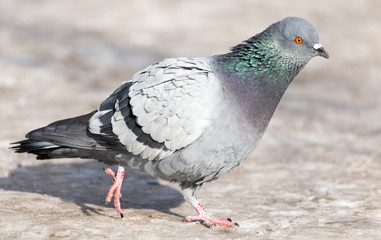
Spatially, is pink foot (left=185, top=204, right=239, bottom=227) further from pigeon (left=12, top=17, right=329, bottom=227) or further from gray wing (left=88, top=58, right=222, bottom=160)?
gray wing (left=88, top=58, right=222, bottom=160)

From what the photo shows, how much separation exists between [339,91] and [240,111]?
6.04m

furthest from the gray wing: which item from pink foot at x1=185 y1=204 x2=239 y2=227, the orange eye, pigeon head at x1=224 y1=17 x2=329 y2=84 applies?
the orange eye

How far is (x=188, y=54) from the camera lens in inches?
459

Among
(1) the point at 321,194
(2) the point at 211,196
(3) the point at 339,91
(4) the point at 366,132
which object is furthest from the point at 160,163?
(3) the point at 339,91

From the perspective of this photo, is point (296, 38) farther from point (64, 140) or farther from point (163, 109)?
point (64, 140)

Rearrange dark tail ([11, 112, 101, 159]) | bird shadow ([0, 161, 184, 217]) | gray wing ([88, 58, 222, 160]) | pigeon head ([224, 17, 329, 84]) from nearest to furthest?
1. gray wing ([88, 58, 222, 160])
2. pigeon head ([224, 17, 329, 84])
3. dark tail ([11, 112, 101, 159])
4. bird shadow ([0, 161, 184, 217])

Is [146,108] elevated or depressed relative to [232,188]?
elevated

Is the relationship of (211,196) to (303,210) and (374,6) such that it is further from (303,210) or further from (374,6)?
(374,6)

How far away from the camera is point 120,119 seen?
17.3 ft

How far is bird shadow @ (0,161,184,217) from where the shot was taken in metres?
6.00

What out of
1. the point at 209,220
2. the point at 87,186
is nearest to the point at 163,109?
the point at 209,220

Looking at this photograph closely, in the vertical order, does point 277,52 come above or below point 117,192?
above

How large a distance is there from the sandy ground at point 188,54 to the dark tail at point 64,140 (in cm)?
51

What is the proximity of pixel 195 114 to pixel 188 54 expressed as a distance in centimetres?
682
